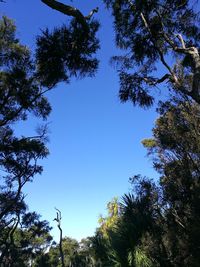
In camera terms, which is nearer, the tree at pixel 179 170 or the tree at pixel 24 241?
the tree at pixel 179 170

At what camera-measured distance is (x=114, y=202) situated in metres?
37.6

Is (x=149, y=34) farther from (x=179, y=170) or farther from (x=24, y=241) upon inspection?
(x=24, y=241)

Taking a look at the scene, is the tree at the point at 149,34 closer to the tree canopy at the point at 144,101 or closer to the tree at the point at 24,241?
the tree canopy at the point at 144,101

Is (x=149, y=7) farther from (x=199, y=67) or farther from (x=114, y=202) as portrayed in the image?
(x=114, y=202)

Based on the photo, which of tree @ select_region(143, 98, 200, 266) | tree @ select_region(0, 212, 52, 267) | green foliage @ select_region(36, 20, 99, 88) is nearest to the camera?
green foliage @ select_region(36, 20, 99, 88)

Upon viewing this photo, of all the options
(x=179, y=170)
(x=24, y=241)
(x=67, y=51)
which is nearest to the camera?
(x=67, y=51)

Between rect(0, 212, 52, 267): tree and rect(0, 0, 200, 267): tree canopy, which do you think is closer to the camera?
rect(0, 0, 200, 267): tree canopy

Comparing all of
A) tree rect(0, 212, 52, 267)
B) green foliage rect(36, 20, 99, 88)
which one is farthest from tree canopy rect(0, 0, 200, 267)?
tree rect(0, 212, 52, 267)

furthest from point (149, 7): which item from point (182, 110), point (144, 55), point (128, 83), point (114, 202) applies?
point (114, 202)

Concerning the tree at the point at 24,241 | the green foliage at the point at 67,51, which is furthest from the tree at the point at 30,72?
the tree at the point at 24,241

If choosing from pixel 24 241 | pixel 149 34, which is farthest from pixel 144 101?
pixel 24 241

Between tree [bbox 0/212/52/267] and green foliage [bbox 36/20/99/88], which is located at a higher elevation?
tree [bbox 0/212/52/267]

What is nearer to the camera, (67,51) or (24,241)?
(67,51)

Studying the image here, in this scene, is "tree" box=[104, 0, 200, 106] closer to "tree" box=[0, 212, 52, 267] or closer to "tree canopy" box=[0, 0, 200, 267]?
"tree canopy" box=[0, 0, 200, 267]
